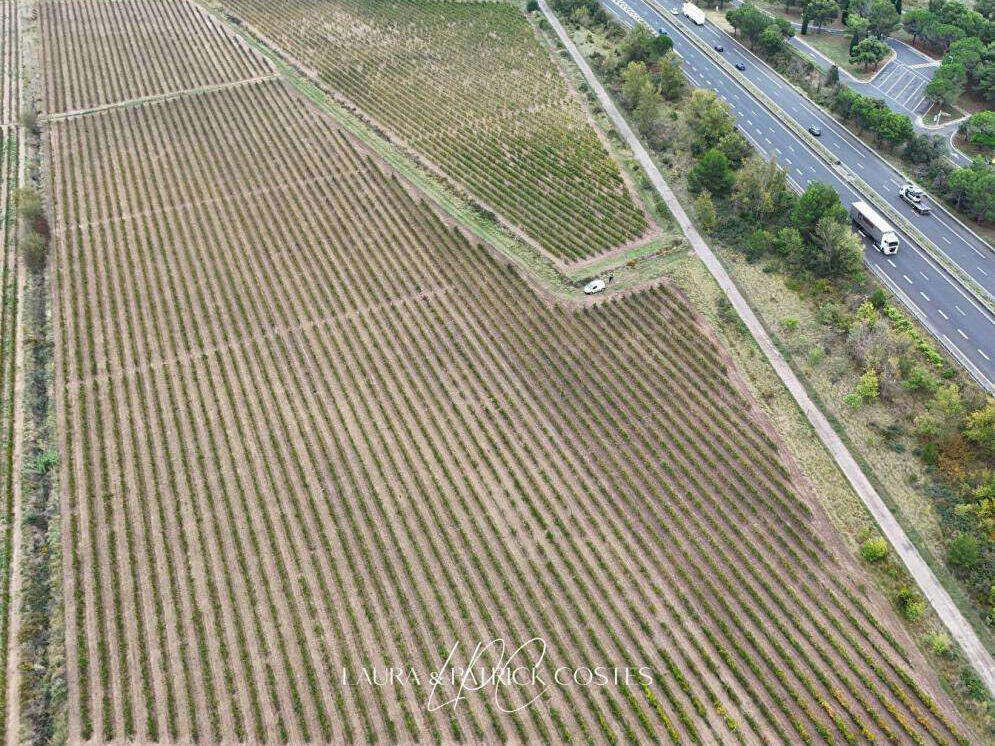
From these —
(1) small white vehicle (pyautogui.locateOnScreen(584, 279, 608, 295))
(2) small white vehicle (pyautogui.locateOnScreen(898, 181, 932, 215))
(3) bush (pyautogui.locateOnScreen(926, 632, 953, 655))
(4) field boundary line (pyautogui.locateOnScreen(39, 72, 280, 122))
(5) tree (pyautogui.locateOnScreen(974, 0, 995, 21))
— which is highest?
(5) tree (pyautogui.locateOnScreen(974, 0, 995, 21))

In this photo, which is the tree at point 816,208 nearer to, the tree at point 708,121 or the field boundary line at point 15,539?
the tree at point 708,121

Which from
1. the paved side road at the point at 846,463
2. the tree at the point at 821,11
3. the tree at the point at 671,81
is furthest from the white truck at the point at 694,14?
the paved side road at the point at 846,463

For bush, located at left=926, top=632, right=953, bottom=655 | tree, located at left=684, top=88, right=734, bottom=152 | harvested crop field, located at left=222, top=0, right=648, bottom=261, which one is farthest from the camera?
tree, located at left=684, top=88, right=734, bottom=152

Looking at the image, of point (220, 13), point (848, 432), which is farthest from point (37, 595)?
point (220, 13)

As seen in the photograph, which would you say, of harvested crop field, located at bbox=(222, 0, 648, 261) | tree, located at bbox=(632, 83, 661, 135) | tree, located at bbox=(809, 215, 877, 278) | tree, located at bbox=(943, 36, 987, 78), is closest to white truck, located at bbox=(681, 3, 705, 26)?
harvested crop field, located at bbox=(222, 0, 648, 261)

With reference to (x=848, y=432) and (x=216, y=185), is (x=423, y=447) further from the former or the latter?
(x=216, y=185)

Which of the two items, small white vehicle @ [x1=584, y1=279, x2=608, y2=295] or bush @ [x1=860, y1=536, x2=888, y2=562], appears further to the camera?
small white vehicle @ [x1=584, y1=279, x2=608, y2=295]

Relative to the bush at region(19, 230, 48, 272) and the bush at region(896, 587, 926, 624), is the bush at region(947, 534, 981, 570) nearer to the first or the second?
the bush at region(896, 587, 926, 624)

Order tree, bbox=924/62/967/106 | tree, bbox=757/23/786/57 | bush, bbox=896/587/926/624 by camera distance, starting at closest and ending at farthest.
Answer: bush, bbox=896/587/926/624, tree, bbox=924/62/967/106, tree, bbox=757/23/786/57
